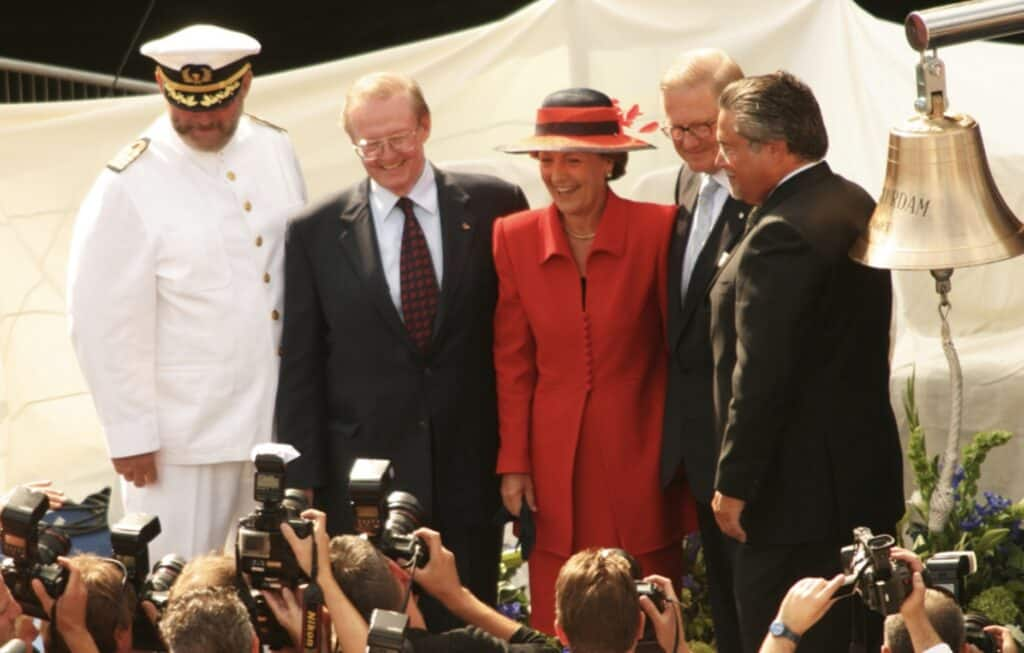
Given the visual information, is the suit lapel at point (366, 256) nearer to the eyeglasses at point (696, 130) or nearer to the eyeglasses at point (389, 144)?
the eyeglasses at point (389, 144)

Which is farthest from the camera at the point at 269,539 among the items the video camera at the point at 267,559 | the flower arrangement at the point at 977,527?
the flower arrangement at the point at 977,527

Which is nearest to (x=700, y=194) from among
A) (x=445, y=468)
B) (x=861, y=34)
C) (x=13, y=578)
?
(x=445, y=468)

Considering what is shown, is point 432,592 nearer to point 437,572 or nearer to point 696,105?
point 437,572

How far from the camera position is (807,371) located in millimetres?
4887

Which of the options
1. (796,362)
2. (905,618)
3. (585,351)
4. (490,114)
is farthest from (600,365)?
(490,114)

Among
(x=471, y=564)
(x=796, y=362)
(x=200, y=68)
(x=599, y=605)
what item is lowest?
(x=471, y=564)

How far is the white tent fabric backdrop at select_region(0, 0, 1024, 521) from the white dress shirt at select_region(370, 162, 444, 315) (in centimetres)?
120

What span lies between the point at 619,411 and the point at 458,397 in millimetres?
456

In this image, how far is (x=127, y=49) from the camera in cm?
870

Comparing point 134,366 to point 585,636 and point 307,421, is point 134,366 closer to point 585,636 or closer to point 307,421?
point 307,421

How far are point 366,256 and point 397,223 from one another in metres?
0.13

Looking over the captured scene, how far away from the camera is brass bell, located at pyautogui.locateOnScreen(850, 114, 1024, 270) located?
12.8 feet

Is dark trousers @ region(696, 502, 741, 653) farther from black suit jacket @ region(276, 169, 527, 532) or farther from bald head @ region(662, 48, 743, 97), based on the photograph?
bald head @ region(662, 48, 743, 97)

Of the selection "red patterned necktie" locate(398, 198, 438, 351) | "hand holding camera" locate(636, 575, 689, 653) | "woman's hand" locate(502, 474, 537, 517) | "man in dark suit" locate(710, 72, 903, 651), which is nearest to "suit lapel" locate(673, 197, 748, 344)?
"man in dark suit" locate(710, 72, 903, 651)
